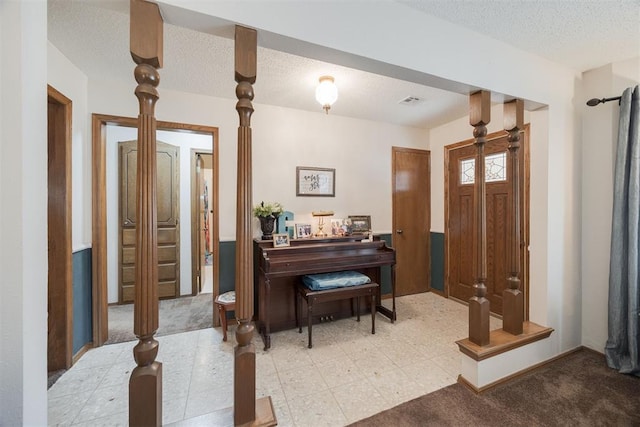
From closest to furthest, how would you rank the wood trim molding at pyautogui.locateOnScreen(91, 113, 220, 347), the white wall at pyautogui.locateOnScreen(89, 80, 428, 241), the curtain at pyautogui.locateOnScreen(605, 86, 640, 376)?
the curtain at pyautogui.locateOnScreen(605, 86, 640, 376), the wood trim molding at pyautogui.locateOnScreen(91, 113, 220, 347), the white wall at pyautogui.locateOnScreen(89, 80, 428, 241)

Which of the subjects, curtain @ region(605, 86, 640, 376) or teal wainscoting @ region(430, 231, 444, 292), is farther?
teal wainscoting @ region(430, 231, 444, 292)

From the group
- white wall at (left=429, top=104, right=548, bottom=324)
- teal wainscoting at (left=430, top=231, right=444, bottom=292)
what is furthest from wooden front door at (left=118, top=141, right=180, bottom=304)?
white wall at (left=429, top=104, right=548, bottom=324)

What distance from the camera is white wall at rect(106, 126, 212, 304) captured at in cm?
323

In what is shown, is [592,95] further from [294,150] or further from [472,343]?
[294,150]

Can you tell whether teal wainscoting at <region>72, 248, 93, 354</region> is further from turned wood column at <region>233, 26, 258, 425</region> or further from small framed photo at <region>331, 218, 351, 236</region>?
small framed photo at <region>331, 218, 351, 236</region>

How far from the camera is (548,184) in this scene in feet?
6.70

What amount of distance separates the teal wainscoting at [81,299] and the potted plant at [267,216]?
150 centimetres

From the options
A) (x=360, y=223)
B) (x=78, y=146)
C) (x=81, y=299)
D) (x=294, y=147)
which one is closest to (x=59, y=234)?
(x=81, y=299)

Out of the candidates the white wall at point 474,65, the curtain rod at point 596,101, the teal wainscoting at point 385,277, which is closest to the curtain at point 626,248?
the curtain rod at point 596,101

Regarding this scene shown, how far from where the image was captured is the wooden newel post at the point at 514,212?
189 centimetres

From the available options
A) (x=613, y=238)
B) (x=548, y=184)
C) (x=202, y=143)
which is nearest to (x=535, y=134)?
(x=548, y=184)

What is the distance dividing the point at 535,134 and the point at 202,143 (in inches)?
152

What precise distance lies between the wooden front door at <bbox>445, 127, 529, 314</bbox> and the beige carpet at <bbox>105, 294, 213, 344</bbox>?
3.16 metres

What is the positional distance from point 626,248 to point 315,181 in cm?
275
